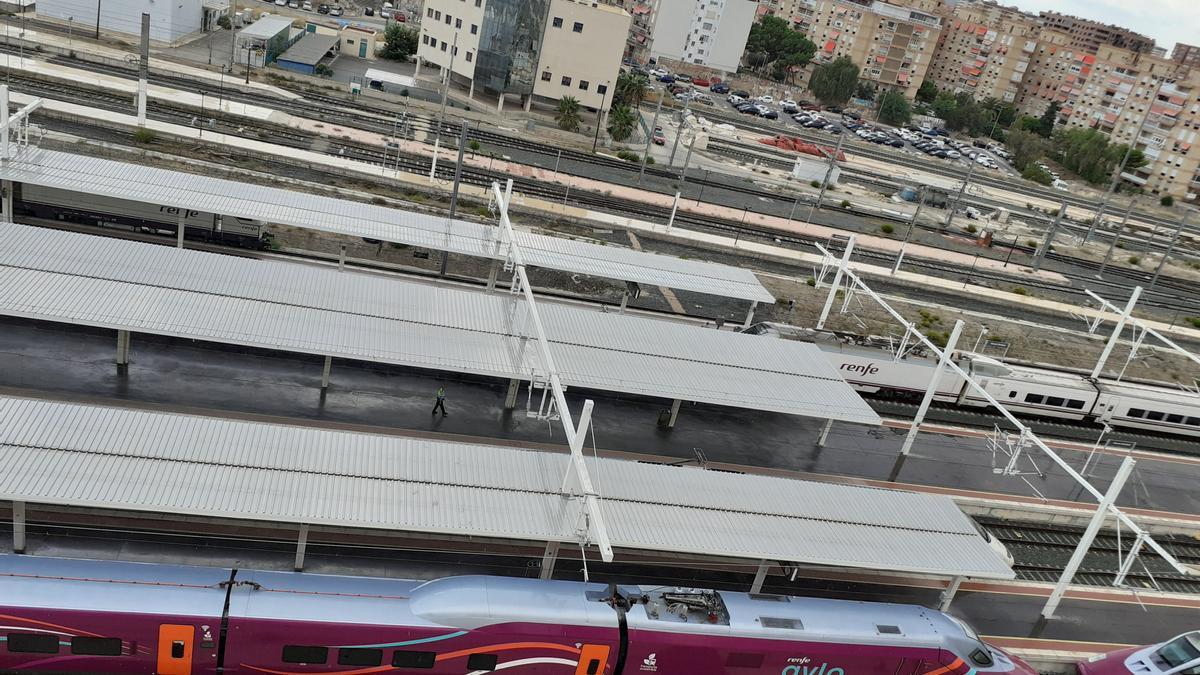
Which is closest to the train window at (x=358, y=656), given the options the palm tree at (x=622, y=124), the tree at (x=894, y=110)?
the palm tree at (x=622, y=124)

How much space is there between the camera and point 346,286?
85.2 feet

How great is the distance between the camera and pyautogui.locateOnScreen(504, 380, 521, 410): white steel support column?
1024 inches

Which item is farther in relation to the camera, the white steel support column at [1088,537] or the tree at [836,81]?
the tree at [836,81]

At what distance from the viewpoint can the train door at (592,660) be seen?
16.5 meters

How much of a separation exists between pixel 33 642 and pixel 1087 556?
28364 millimetres

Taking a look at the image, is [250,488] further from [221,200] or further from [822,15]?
[822,15]

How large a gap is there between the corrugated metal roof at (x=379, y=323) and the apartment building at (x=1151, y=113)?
109909 mm

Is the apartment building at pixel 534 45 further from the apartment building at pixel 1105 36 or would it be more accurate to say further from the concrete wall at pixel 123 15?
the apartment building at pixel 1105 36

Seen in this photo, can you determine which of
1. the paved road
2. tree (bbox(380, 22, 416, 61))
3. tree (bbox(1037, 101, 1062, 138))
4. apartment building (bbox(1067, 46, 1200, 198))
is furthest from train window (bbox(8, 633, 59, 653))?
tree (bbox(1037, 101, 1062, 138))

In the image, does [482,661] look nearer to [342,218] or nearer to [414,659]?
[414,659]

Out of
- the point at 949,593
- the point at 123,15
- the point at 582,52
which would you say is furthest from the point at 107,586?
the point at 582,52

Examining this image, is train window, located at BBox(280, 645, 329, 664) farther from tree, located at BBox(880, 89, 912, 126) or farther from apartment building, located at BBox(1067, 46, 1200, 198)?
apartment building, located at BBox(1067, 46, 1200, 198)

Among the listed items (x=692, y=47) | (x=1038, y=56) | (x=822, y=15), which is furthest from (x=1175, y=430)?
(x=1038, y=56)

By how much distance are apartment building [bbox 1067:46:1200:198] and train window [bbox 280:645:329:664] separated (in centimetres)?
12616
